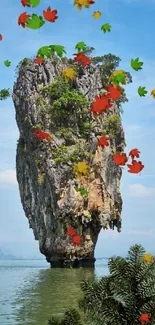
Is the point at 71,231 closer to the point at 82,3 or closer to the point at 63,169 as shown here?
the point at 63,169

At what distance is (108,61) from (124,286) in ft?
128

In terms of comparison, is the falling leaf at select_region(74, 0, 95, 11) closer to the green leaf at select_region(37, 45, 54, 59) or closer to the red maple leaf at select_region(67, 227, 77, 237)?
the green leaf at select_region(37, 45, 54, 59)

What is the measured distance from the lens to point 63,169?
34406 mm

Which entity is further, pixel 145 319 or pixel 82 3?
pixel 82 3

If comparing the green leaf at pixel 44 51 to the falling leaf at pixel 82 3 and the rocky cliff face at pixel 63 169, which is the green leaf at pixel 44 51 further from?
the rocky cliff face at pixel 63 169

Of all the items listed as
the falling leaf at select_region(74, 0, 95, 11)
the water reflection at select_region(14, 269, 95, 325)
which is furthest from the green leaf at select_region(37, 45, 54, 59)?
the water reflection at select_region(14, 269, 95, 325)

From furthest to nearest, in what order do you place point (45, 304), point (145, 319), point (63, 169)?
1. point (63, 169)
2. point (45, 304)
3. point (145, 319)

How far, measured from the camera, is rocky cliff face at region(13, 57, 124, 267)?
3431cm

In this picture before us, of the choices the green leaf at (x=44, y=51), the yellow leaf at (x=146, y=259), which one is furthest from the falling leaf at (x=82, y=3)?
the yellow leaf at (x=146, y=259)

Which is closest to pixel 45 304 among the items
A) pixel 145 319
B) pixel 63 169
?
pixel 145 319

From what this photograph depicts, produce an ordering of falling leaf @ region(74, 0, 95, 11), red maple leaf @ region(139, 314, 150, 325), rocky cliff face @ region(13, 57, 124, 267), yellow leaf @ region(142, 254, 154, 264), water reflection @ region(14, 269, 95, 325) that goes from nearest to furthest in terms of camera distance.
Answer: red maple leaf @ region(139, 314, 150, 325) → yellow leaf @ region(142, 254, 154, 264) → falling leaf @ region(74, 0, 95, 11) → water reflection @ region(14, 269, 95, 325) → rocky cliff face @ region(13, 57, 124, 267)

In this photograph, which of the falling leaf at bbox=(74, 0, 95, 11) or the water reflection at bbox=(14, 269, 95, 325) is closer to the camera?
the falling leaf at bbox=(74, 0, 95, 11)

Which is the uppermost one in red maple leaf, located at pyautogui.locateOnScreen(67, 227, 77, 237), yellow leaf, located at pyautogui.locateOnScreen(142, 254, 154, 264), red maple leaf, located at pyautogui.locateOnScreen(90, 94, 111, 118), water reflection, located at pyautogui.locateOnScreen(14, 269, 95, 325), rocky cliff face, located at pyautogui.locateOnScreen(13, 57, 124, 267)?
rocky cliff face, located at pyautogui.locateOnScreen(13, 57, 124, 267)

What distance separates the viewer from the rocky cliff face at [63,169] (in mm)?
34312
